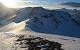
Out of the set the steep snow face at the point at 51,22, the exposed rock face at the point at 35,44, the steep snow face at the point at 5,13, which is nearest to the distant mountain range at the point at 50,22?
the steep snow face at the point at 51,22

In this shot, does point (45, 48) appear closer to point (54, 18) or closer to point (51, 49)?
point (51, 49)

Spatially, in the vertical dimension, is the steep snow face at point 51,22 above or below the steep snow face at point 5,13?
below

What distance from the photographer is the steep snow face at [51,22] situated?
99.6ft

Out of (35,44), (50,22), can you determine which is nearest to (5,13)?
(50,22)

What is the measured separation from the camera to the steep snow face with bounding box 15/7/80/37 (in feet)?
99.6

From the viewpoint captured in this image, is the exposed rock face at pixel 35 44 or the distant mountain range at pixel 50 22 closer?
the exposed rock face at pixel 35 44

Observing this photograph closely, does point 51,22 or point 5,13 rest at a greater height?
point 5,13

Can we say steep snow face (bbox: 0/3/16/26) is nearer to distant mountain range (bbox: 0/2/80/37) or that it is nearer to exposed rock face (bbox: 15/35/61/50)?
distant mountain range (bbox: 0/2/80/37)

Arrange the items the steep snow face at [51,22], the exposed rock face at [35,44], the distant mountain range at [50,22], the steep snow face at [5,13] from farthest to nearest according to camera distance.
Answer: the steep snow face at [5,13] → the steep snow face at [51,22] → the distant mountain range at [50,22] → the exposed rock face at [35,44]

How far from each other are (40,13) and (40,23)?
3880mm

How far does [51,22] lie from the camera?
32.8m

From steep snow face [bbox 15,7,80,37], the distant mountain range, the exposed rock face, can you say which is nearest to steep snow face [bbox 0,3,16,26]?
the distant mountain range

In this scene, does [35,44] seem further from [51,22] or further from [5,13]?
[5,13]

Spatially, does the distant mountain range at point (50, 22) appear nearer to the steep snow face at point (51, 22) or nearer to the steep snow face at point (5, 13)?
the steep snow face at point (51, 22)
